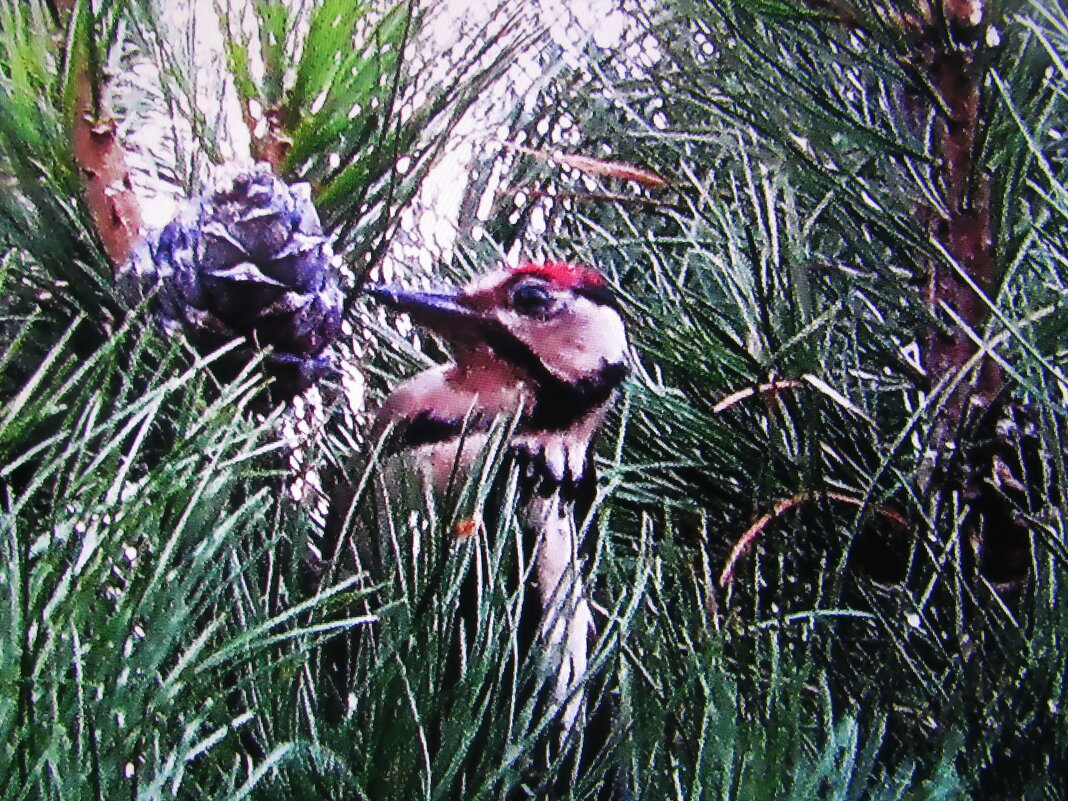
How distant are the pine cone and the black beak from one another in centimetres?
6

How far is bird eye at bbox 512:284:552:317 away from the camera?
50cm

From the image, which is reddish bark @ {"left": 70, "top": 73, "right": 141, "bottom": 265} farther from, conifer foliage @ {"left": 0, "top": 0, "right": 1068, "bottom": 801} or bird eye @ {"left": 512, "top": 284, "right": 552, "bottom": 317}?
bird eye @ {"left": 512, "top": 284, "right": 552, "bottom": 317}

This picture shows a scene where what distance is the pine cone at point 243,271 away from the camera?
15.9 inches

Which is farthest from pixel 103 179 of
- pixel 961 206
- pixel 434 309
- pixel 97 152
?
pixel 961 206

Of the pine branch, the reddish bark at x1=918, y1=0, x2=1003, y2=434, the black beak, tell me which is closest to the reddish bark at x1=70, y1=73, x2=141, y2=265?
the pine branch

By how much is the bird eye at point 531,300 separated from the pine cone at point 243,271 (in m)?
0.11

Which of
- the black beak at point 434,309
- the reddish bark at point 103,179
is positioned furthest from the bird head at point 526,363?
the reddish bark at point 103,179

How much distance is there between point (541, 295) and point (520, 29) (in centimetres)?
15

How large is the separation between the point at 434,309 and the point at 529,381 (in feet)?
0.21

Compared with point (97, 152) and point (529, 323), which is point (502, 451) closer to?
point (529, 323)

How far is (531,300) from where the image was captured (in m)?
0.50

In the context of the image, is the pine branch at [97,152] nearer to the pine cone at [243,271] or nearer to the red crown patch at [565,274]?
the pine cone at [243,271]

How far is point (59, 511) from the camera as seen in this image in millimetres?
311

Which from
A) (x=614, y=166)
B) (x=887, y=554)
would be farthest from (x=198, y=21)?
(x=887, y=554)
